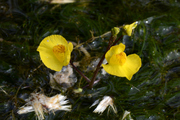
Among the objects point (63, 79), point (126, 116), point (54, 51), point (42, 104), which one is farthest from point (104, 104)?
point (54, 51)

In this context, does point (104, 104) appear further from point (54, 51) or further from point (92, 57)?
point (54, 51)

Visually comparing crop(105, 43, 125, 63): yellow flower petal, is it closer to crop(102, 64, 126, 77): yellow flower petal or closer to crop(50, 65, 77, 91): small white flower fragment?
crop(102, 64, 126, 77): yellow flower petal

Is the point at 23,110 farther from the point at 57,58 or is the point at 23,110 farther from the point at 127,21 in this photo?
the point at 127,21

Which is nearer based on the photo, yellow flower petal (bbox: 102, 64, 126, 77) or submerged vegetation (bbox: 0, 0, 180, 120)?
yellow flower petal (bbox: 102, 64, 126, 77)

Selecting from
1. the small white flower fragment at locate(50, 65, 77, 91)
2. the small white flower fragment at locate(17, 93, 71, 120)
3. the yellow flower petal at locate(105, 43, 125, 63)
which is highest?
the yellow flower petal at locate(105, 43, 125, 63)

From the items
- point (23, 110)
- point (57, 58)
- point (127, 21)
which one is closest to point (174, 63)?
point (127, 21)

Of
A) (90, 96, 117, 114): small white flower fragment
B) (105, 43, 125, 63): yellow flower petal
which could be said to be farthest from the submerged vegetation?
(105, 43, 125, 63): yellow flower petal
